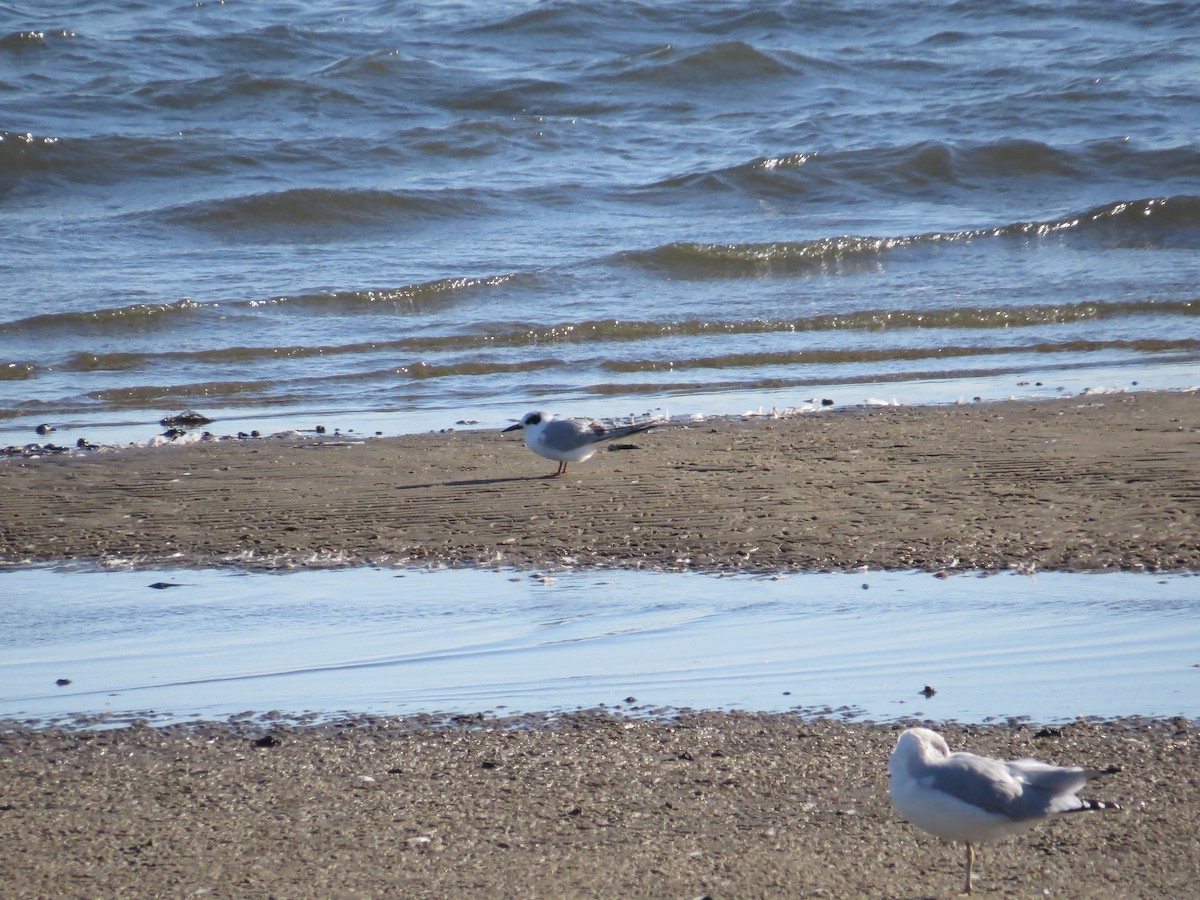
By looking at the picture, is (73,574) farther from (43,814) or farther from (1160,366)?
(1160,366)

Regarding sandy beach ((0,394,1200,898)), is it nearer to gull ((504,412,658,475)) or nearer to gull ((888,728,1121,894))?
gull ((888,728,1121,894))

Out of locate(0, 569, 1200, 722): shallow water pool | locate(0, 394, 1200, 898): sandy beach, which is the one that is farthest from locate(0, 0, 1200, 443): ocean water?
locate(0, 569, 1200, 722): shallow water pool

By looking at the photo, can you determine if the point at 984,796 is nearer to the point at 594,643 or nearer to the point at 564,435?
the point at 594,643

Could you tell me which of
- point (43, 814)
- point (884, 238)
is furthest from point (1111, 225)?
point (43, 814)

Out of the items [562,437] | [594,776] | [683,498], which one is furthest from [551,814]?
[562,437]

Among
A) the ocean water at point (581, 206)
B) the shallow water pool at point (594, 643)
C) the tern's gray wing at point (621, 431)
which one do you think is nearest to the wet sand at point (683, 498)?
the tern's gray wing at point (621, 431)

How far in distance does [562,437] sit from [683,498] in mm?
773

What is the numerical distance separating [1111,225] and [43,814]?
537 inches

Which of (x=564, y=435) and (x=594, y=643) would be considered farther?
(x=564, y=435)

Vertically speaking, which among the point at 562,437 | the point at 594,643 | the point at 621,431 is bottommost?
the point at 621,431

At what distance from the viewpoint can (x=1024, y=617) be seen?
4.66 m

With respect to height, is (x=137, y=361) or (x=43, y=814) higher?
(x=43, y=814)

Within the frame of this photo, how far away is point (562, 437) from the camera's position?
6.77 m

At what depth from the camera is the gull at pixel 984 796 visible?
302 cm
